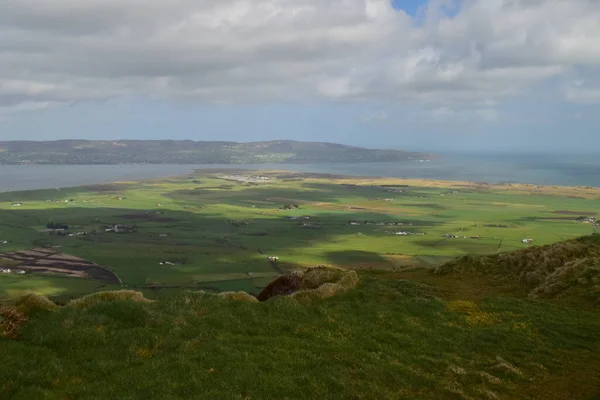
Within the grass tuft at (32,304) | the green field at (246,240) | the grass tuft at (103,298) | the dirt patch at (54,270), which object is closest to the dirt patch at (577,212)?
the green field at (246,240)

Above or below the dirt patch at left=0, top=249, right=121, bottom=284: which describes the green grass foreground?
above

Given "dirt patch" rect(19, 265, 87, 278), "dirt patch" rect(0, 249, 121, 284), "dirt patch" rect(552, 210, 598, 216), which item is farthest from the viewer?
"dirt patch" rect(552, 210, 598, 216)

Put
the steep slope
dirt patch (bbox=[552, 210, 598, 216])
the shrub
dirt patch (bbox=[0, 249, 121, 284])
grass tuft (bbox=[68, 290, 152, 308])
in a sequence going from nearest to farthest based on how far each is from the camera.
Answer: the shrub
grass tuft (bbox=[68, 290, 152, 308])
the steep slope
dirt patch (bbox=[0, 249, 121, 284])
dirt patch (bbox=[552, 210, 598, 216])

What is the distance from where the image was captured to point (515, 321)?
25828 mm

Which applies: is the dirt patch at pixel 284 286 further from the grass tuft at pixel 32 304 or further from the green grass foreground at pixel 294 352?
the grass tuft at pixel 32 304

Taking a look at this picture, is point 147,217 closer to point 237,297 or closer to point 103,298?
point 103,298

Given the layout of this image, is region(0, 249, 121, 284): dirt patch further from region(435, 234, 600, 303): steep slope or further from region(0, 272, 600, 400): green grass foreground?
region(0, 272, 600, 400): green grass foreground

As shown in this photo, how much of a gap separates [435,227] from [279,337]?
5757 inches

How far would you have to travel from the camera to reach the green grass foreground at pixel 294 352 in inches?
597

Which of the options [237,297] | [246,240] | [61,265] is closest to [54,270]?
[61,265]

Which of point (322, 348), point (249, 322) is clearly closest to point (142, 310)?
point (249, 322)

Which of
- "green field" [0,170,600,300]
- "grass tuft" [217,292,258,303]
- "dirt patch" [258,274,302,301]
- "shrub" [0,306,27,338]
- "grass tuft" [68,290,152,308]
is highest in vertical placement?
"shrub" [0,306,27,338]

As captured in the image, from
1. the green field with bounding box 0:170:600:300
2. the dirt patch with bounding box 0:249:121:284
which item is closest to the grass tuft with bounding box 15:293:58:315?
the green field with bounding box 0:170:600:300

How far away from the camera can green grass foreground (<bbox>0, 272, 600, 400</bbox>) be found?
1516 cm
